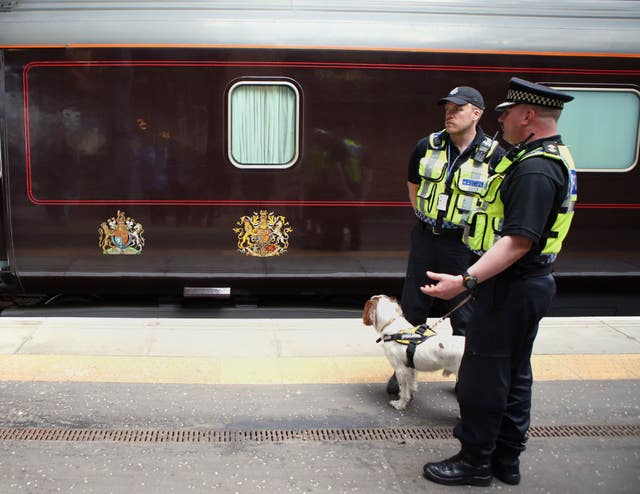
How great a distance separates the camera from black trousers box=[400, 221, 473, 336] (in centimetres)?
373

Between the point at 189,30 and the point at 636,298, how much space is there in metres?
4.73

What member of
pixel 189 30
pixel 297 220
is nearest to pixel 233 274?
pixel 297 220

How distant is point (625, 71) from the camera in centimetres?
568

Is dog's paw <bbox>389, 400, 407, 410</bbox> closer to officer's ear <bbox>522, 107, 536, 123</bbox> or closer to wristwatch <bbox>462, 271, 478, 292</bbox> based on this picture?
wristwatch <bbox>462, 271, 478, 292</bbox>

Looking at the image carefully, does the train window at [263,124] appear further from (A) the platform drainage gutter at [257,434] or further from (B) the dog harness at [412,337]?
(A) the platform drainage gutter at [257,434]

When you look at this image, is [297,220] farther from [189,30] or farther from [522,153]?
[522,153]

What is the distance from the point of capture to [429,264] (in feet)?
12.5

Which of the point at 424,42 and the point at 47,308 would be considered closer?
the point at 424,42

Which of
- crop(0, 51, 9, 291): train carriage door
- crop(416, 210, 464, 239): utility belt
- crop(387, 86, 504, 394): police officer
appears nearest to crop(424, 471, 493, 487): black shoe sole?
crop(387, 86, 504, 394): police officer

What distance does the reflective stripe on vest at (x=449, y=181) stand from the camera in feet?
11.8

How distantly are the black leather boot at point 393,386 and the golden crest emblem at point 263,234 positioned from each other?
2.00 m

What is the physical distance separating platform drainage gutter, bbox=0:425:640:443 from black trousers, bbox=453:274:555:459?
1.87ft

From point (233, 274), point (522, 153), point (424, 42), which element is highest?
point (424, 42)

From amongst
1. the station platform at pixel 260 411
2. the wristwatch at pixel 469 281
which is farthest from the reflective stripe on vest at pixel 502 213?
the station platform at pixel 260 411
